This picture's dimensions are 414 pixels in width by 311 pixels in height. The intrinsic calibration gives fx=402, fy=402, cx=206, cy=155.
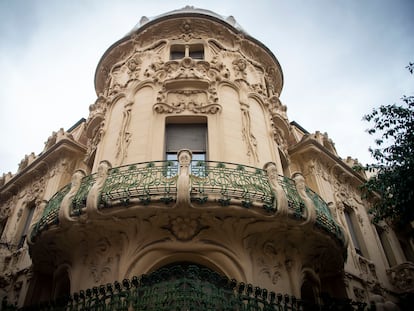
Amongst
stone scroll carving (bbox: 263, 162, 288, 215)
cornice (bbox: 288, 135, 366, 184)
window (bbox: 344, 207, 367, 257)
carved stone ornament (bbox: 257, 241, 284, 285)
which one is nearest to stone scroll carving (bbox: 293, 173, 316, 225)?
stone scroll carving (bbox: 263, 162, 288, 215)

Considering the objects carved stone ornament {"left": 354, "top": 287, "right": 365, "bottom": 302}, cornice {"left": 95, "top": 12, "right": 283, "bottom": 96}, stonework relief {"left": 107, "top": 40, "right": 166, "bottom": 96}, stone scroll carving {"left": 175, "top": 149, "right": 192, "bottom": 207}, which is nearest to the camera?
stone scroll carving {"left": 175, "top": 149, "right": 192, "bottom": 207}

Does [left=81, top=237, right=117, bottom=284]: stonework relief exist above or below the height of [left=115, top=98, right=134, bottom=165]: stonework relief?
below

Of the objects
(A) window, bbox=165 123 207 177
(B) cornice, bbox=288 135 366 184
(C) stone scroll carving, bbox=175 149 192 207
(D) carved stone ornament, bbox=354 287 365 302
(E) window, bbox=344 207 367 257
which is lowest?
(D) carved stone ornament, bbox=354 287 365 302

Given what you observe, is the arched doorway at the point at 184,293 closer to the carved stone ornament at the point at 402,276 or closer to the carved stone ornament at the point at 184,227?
the carved stone ornament at the point at 184,227

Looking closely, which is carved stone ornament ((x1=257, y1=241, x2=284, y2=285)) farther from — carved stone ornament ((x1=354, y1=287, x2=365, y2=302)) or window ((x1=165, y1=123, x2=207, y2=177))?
carved stone ornament ((x1=354, y1=287, x2=365, y2=302))

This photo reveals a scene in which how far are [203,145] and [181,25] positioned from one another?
614cm

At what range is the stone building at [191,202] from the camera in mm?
9148

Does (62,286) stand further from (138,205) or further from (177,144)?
(177,144)

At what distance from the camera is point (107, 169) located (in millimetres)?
10180

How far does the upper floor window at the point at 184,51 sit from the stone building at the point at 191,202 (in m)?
0.05

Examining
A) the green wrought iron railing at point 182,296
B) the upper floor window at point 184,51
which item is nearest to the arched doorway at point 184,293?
the green wrought iron railing at point 182,296

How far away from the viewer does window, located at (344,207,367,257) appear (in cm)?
1533

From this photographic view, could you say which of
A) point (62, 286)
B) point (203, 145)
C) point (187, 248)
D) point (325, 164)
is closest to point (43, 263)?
point (62, 286)

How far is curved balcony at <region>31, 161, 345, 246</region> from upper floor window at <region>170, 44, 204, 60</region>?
6.70m
